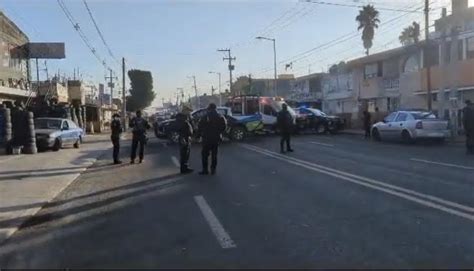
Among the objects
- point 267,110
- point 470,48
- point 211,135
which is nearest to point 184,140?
point 211,135

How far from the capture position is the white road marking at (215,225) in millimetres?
7154

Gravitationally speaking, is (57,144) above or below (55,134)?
below

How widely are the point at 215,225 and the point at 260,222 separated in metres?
0.62

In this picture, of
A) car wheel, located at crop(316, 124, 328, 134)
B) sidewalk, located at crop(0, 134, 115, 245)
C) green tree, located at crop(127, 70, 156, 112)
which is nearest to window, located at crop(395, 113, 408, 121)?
car wheel, located at crop(316, 124, 328, 134)

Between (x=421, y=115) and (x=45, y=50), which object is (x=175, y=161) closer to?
(x=421, y=115)

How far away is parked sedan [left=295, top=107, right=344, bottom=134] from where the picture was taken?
38.6 m

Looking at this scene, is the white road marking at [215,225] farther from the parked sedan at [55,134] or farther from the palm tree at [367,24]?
the palm tree at [367,24]

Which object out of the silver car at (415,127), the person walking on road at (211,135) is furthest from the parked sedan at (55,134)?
the silver car at (415,127)

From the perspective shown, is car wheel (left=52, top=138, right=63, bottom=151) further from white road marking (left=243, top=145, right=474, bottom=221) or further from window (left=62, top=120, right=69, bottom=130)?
white road marking (left=243, top=145, right=474, bottom=221)

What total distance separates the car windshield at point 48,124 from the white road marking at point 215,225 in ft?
60.9

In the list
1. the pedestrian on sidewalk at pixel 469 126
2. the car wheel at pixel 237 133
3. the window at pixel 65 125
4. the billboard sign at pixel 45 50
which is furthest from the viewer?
the billboard sign at pixel 45 50

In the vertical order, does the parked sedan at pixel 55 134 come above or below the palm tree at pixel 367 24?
below

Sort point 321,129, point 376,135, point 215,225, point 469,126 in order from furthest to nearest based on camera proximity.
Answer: point 321,129
point 376,135
point 469,126
point 215,225

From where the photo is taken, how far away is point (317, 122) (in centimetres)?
3891
